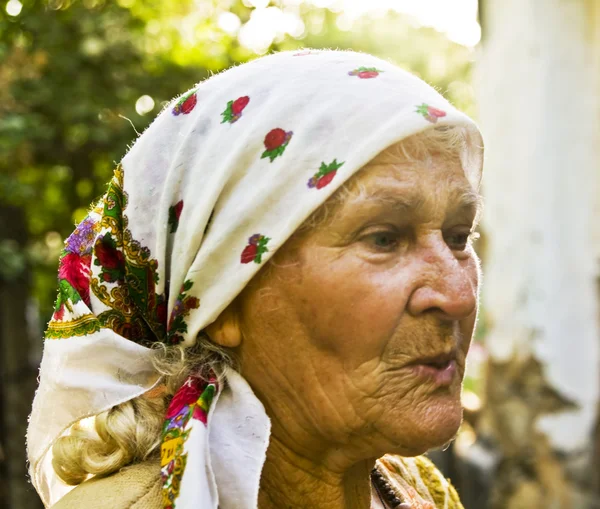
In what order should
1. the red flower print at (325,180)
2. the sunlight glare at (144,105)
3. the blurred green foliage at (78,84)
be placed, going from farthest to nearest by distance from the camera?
the sunlight glare at (144,105) < the blurred green foliage at (78,84) < the red flower print at (325,180)

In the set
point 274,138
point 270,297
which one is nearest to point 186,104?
point 274,138

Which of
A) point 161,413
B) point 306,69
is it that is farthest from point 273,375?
point 306,69

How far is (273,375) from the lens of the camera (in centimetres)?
202

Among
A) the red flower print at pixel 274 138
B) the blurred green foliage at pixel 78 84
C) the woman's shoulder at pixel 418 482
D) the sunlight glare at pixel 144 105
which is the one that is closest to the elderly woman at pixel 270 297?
the red flower print at pixel 274 138

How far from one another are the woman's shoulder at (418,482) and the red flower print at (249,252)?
87 centimetres

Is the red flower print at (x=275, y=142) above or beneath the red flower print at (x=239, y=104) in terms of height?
beneath

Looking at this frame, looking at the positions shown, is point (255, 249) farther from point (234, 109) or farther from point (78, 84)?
point (78, 84)

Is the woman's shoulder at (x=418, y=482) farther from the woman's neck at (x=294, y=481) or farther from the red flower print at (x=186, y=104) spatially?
the red flower print at (x=186, y=104)

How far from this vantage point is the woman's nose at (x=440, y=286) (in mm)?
1899

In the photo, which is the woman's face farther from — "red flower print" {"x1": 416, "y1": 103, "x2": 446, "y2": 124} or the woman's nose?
"red flower print" {"x1": 416, "y1": 103, "x2": 446, "y2": 124}

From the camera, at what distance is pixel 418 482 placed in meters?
2.56

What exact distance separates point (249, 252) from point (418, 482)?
1059 millimetres

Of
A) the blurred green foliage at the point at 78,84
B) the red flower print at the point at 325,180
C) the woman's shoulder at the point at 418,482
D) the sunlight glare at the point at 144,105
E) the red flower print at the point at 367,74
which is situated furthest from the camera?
the sunlight glare at the point at 144,105

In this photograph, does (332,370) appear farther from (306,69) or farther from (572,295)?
(572,295)
